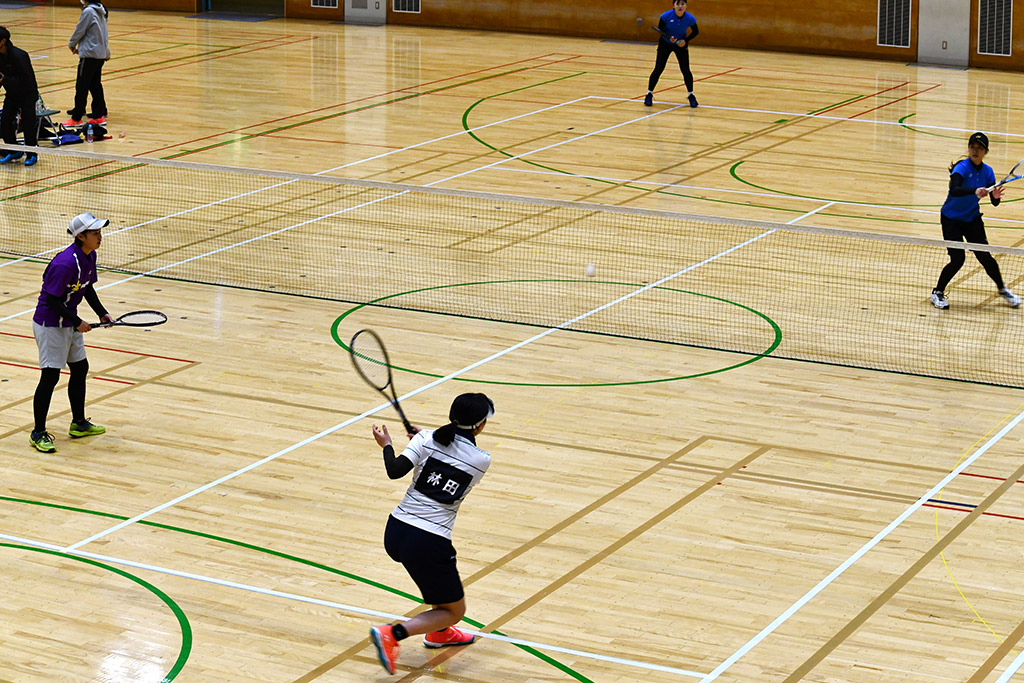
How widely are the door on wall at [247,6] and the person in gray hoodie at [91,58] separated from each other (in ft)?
50.7

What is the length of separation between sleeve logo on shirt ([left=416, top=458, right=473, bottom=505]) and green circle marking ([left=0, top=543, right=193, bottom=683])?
5.62 feet

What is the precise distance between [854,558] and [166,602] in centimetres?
447

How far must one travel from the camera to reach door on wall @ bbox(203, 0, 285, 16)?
3881cm

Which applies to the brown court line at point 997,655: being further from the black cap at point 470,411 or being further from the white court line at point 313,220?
the white court line at point 313,220

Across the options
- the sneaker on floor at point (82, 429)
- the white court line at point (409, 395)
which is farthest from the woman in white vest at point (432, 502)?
the sneaker on floor at point (82, 429)

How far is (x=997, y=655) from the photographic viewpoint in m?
8.56

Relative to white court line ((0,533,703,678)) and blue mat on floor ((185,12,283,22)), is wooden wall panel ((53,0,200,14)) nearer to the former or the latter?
blue mat on floor ((185,12,283,22))

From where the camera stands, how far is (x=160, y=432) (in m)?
11.9

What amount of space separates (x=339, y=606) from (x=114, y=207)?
11139 mm

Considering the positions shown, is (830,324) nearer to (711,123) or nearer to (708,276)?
(708,276)

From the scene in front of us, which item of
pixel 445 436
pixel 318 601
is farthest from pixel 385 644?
pixel 445 436

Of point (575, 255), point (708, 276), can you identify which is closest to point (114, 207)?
point (575, 255)

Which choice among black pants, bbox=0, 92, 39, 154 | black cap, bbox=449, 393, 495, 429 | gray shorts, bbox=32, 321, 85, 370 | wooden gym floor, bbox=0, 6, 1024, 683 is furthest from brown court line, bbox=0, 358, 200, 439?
black pants, bbox=0, 92, 39, 154

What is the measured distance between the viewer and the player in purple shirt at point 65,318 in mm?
11133
